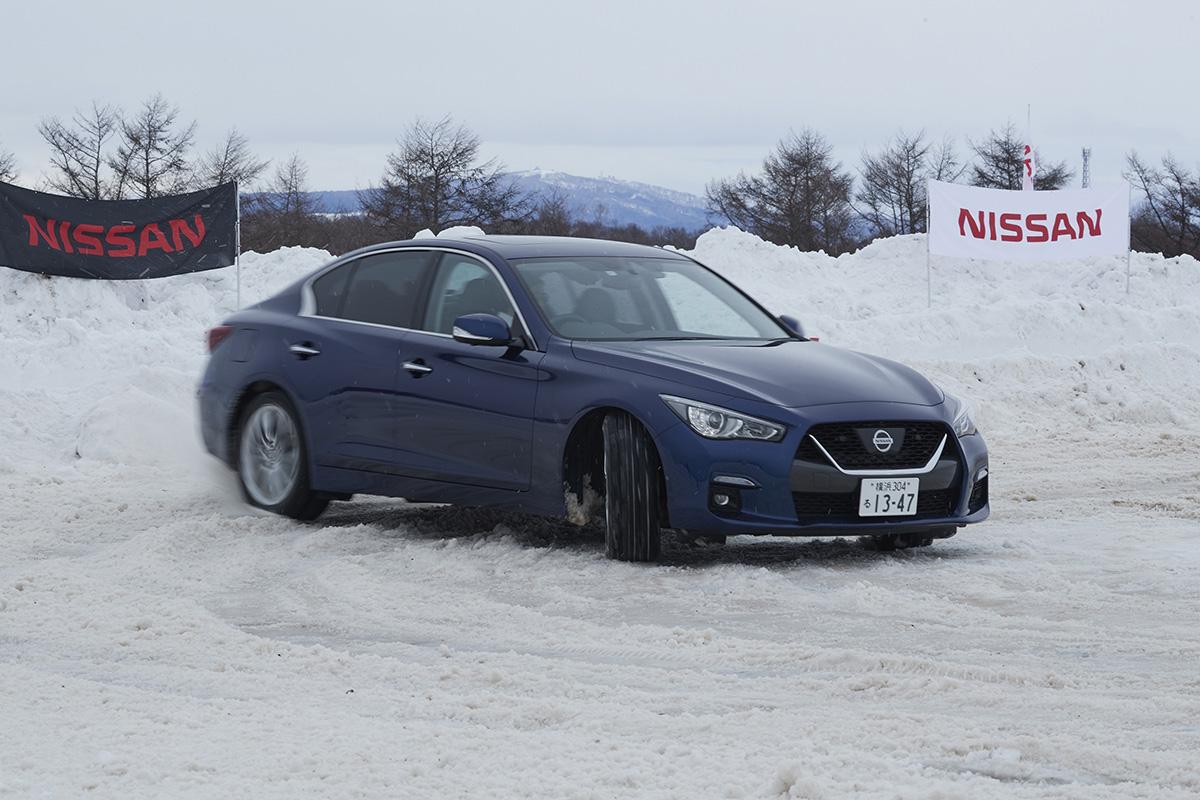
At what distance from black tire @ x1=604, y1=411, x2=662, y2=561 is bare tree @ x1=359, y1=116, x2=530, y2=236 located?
128 ft

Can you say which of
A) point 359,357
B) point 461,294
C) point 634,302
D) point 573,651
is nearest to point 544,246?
point 461,294

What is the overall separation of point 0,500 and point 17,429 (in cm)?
293

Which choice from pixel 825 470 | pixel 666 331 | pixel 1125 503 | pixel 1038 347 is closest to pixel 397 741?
pixel 825 470

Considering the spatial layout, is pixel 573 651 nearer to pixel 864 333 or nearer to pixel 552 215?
pixel 864 333

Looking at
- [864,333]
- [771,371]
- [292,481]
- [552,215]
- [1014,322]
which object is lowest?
[292,481]

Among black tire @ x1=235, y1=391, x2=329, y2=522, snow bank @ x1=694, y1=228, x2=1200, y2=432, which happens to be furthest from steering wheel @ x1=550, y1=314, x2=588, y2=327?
snow bank @ x1=694, y1=228, x2=1200, y2=432

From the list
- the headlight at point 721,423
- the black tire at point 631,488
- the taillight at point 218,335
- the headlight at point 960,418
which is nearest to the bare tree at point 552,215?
the taillight at point 218,335

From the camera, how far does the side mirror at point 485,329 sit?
757 centimetres


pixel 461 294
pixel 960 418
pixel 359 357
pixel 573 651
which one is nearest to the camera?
pixel 573 651

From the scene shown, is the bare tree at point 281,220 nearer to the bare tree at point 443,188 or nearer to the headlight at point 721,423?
the bare tree at point 443,188

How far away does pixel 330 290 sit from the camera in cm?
A: 880

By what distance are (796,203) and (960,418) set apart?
1706 inches

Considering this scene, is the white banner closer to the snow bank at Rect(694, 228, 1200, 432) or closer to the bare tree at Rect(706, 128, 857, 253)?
the snow bank at Rect(694, 228, 1200, 432)

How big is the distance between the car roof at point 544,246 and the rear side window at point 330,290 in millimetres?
186
